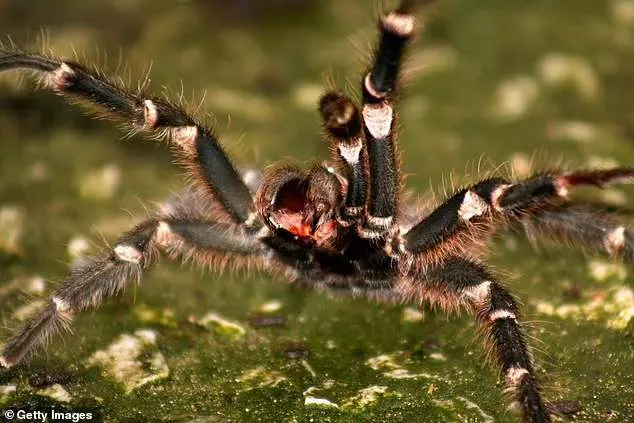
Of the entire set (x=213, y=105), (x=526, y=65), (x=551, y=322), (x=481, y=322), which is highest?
(x=526, y=65)

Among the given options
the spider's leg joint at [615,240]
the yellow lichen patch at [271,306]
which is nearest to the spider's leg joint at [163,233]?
the yellow lichen patch at [271,306]

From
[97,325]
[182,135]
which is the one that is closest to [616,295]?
[182,135]

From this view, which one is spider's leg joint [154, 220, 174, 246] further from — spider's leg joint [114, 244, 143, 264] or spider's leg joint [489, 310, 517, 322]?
spider's leg joint [489, 310, 517, 322]

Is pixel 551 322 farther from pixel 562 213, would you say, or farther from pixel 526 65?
pixel 526 65

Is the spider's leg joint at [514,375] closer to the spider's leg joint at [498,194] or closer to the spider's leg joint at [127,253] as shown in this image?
the spider's leg joint at [498,194]

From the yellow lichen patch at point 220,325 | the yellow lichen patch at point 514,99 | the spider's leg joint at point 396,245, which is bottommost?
the yellow lichen patch at point 220,325

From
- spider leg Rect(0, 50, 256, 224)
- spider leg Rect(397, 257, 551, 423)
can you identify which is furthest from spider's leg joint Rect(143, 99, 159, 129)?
spider leg Rect(397, 257, 551, 423)
